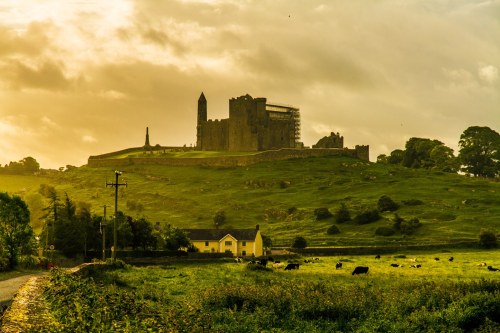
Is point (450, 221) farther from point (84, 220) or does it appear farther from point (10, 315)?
point (10, 315)

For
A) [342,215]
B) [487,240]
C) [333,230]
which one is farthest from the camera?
[342,215]

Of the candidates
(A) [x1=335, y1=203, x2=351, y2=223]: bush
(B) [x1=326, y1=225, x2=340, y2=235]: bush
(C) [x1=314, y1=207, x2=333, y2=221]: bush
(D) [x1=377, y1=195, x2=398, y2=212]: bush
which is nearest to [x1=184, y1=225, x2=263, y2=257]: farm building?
(B) [x1=326, y1=225, x2=340, y2=235]: bush

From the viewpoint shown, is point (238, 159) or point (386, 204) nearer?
point (386, 204)

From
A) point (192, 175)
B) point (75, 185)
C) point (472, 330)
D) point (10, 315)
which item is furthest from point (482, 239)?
point (75, 185)

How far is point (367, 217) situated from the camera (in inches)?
4606

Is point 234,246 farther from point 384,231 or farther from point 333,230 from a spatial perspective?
point 384,231

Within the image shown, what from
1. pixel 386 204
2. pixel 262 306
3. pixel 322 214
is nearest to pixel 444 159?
pixel 386 204

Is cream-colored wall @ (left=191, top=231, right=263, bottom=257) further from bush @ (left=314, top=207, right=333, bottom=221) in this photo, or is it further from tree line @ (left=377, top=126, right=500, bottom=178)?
tree line @ (left=377, top=126, right=500, bottom=178)

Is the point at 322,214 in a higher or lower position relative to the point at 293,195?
lower

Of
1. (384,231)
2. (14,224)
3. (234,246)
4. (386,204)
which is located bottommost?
(234,246)

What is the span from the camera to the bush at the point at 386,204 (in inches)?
4933

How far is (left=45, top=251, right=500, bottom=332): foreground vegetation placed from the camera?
82.3 feet

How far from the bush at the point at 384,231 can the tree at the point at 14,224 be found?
59271mm

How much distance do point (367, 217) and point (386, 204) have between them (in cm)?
1056
